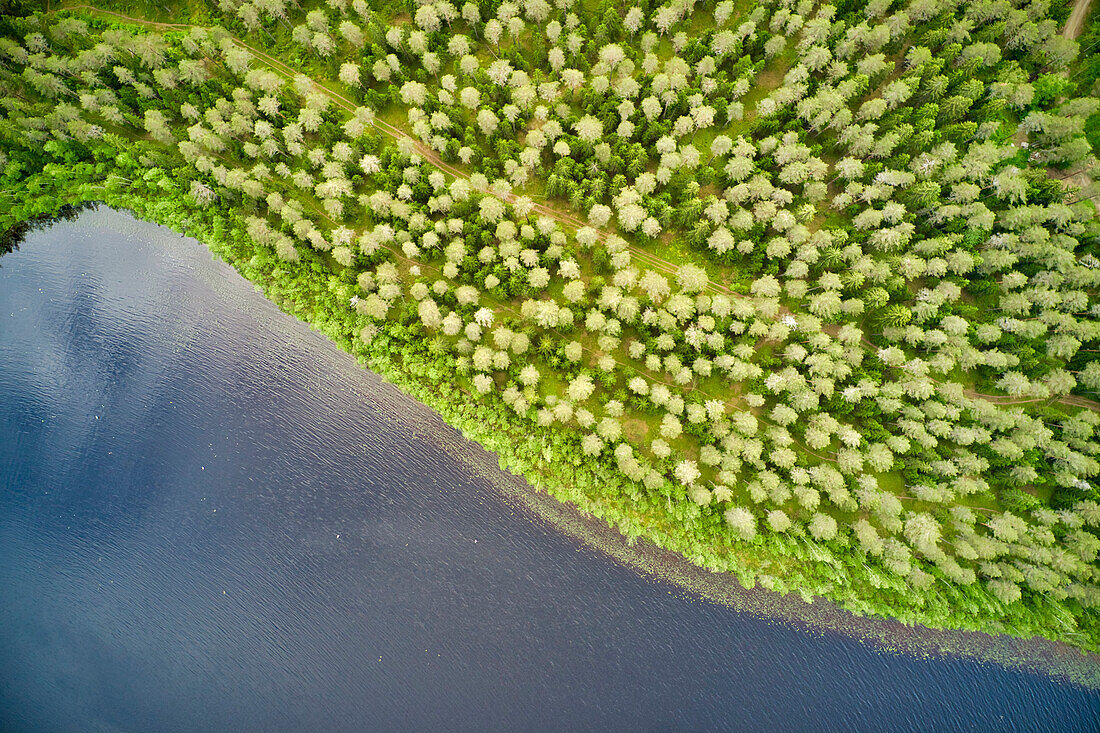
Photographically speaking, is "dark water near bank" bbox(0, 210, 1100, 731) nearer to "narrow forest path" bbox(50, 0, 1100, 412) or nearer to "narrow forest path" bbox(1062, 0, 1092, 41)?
"narrow forest path" bbox(50, 0, 1100, 412)

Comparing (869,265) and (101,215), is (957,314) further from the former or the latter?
(101,215)

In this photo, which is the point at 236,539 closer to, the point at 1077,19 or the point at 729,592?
the point at 729,592

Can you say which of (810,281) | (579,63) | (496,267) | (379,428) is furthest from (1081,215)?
(379,428)

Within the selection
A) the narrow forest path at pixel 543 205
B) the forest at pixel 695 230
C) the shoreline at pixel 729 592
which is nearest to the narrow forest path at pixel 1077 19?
the narrow forest path at pixel 543 205

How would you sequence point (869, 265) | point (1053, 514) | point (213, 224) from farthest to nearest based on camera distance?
point (213, 224)
point (869, 265)
point (1053, 514)

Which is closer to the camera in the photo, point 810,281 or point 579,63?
point 810,281

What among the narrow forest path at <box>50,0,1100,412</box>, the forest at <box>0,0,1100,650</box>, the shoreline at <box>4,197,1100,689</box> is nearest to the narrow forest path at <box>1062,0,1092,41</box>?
the narrow forest path at <box>50,0,1100,412</box>

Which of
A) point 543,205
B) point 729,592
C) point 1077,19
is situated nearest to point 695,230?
point 543,205
